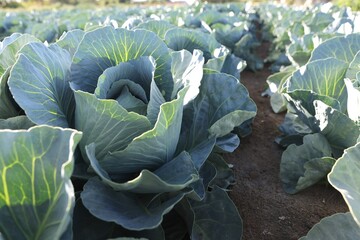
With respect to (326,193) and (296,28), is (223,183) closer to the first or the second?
(326,193)

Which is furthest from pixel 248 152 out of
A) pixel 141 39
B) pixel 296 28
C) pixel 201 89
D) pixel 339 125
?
pixel 296 28

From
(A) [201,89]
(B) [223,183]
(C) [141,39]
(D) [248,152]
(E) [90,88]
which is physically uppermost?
(C) [141,39]

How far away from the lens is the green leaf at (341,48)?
83.0 inches

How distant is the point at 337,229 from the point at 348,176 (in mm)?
277

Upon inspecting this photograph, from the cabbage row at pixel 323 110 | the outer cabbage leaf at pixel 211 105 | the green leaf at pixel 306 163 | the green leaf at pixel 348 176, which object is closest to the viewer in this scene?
the green leaf at pixel 348 176

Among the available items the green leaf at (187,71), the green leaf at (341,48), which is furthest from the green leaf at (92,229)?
the green leaf at (341,48)

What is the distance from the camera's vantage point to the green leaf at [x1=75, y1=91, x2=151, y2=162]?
3.88 ft

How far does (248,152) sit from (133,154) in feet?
4.97

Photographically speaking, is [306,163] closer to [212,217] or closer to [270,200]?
[270,200]

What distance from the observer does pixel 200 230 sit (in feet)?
4.75

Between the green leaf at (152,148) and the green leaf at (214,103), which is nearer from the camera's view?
the green leaf at (152,148)

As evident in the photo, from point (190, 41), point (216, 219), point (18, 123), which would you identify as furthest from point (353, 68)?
point (18, 123)

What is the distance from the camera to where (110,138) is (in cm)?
127

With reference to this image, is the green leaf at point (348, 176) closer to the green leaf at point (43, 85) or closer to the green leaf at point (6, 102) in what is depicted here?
the green leaf at point (43, 85)
